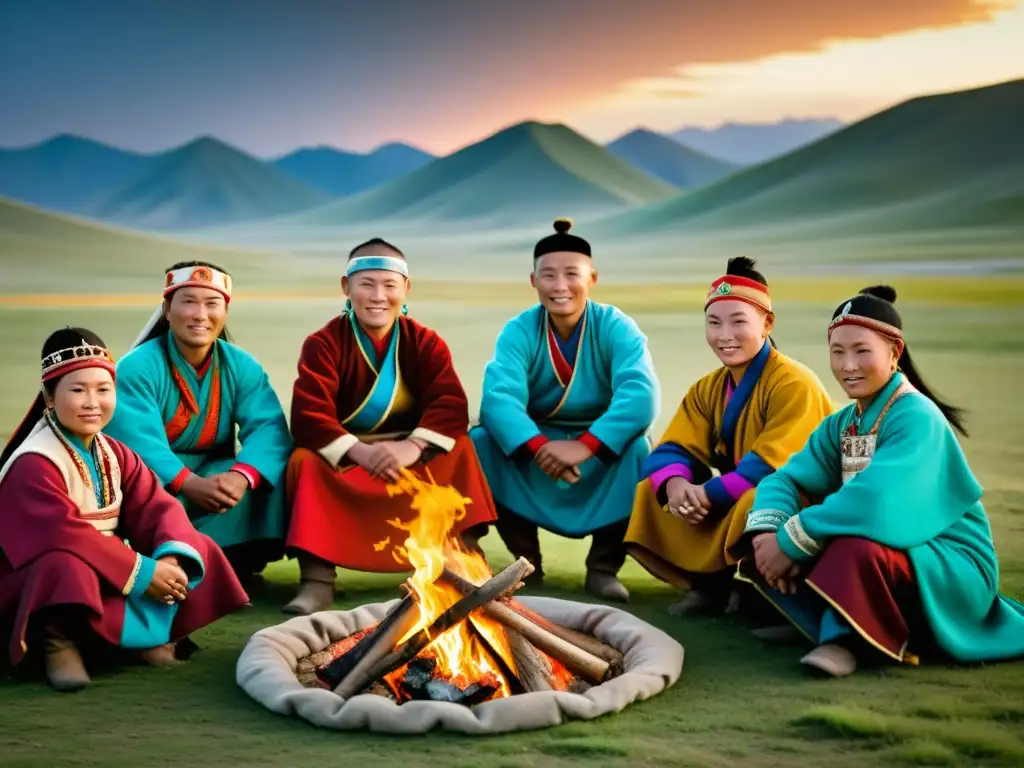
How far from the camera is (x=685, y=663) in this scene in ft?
12.2

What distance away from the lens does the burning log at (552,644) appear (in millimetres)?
3418

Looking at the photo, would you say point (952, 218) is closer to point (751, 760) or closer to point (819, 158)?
point (819, 158)

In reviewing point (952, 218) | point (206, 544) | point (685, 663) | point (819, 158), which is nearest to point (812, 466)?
point (685, 663)

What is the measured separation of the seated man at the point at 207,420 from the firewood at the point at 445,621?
1.26 meters

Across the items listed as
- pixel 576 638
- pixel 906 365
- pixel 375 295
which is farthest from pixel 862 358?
pixel 375 295

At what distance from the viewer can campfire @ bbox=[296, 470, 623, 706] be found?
131 inches

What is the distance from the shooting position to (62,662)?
3518mm

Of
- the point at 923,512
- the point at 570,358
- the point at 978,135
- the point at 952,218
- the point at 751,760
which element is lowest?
the point at 751,760

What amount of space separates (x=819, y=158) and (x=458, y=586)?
32.5 meters

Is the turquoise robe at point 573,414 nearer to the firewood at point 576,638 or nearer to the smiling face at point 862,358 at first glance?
the firewood at point 576,638

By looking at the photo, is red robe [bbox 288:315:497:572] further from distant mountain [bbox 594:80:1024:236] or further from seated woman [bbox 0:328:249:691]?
distant mountain [bbox 594:80:1024:236]

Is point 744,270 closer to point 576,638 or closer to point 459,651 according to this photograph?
point 576,638

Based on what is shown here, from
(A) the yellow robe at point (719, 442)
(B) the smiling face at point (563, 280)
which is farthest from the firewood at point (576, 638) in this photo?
(B) the smiling face at point (563, 280)

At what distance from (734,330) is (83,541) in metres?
2.19
